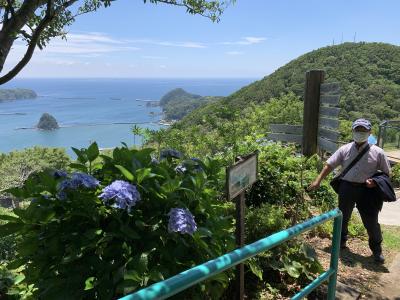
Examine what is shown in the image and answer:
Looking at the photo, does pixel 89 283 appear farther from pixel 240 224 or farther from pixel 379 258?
pixel 379 258

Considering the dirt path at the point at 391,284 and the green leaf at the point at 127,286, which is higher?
the green leaf at the point at 127,286

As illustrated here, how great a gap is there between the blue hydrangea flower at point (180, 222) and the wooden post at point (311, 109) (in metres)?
6.05

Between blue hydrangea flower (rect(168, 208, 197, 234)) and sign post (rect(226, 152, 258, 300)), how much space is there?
54cm

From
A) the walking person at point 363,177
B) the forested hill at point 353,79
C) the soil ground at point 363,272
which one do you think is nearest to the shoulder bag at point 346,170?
the walking person at point 363,177

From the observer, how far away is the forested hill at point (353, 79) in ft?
106

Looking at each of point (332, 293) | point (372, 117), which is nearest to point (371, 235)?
point (332, 293)

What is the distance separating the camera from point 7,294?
3.18 m

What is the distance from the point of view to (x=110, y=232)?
206cm

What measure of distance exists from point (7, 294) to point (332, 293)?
2369 mm

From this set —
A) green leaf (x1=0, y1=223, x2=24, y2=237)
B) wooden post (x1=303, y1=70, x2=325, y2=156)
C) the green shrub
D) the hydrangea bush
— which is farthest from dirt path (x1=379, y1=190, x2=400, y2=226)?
green leaf (x1=0, y1=223, x2=24, y2=237)

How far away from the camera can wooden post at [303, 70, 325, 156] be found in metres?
7.57

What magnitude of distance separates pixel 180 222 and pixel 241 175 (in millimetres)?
869

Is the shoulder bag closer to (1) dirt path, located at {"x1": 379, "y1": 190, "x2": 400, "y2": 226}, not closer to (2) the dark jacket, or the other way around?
(2) the dark jacket

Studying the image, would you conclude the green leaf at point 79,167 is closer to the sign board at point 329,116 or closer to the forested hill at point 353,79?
the sign board at point 329,116
